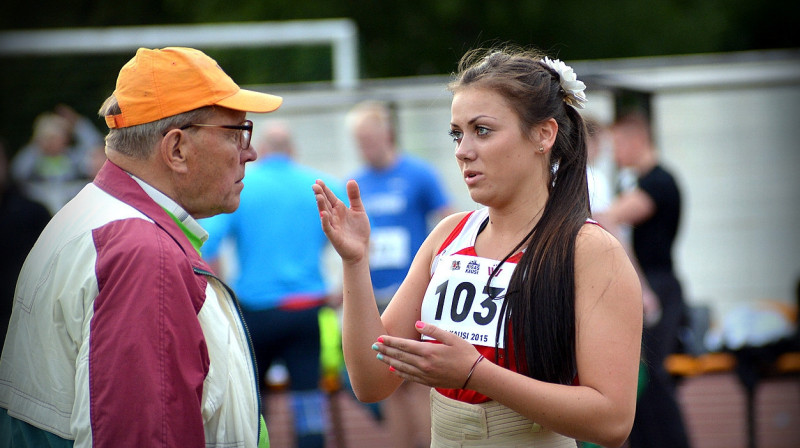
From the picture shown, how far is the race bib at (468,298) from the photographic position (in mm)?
2393

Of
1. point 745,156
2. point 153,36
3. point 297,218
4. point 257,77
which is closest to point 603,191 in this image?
point 297,218

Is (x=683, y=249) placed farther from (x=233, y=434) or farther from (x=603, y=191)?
(x=233, y=434)

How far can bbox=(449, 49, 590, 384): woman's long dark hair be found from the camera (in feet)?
7.59

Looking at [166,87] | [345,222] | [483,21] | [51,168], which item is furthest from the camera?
[483,21]

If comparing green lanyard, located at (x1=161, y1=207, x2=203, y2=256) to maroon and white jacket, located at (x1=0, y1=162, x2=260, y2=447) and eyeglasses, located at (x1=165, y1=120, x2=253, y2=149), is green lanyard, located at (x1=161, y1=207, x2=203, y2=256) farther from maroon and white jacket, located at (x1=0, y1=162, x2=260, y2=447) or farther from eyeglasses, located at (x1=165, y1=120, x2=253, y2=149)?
eyeglasses, located at (x1=165, y1=120, x2=253, y2=149)

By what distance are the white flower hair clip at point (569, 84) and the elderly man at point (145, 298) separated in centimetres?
85

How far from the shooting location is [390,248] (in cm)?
648

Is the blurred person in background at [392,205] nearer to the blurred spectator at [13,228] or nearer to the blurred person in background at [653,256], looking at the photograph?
the blurred person in background at [653,256]

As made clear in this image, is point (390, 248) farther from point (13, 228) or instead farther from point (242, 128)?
point (242, 128)

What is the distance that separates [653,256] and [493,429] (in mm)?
4043

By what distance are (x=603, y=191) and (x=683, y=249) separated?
3.05 meters

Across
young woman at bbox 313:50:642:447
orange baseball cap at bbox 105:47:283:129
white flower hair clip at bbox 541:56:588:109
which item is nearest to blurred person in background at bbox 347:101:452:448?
young woman at bbox 313:50:642:447

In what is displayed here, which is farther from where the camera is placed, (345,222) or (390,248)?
(390,248)

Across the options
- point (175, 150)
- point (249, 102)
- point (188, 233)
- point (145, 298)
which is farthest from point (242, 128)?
point (145, 298)
